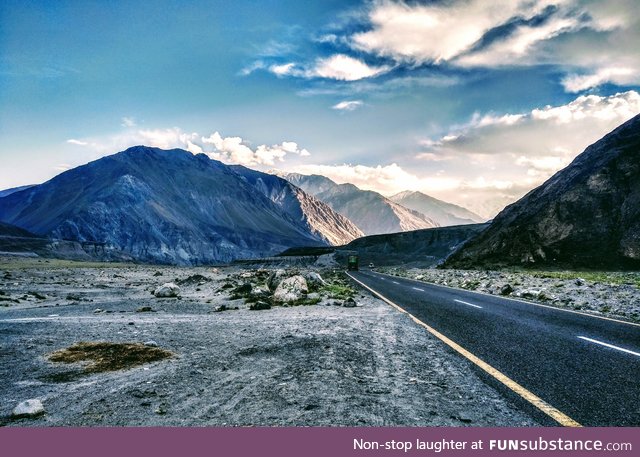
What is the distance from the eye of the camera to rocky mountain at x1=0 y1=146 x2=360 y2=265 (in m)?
130

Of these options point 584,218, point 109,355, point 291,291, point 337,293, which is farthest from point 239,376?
point 584,218

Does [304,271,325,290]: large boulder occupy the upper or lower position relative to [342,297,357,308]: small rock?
lower

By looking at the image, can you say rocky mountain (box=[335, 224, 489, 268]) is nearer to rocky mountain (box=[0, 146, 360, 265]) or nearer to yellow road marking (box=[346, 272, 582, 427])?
rocky mountain (box=[0, 146, 360, 265])

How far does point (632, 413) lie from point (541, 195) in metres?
49.3

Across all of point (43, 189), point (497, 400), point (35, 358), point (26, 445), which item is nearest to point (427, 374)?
point (497, 400)

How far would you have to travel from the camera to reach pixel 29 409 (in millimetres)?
3531

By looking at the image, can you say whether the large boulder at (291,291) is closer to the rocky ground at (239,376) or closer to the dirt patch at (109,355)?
the rocky ground at (239,376)

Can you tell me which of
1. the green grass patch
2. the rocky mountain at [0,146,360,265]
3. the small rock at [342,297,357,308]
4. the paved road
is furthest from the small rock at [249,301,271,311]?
the rocky mountain at [0,146,360,265]

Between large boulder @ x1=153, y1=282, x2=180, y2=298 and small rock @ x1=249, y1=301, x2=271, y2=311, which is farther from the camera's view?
large boulder @ x1=153, y1=282, x2=180, y2=298

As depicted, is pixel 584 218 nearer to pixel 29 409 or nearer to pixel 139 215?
pixel 29 409

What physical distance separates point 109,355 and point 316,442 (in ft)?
14.1

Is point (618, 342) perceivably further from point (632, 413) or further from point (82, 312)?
point (82, 312)

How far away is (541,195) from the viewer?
45969 mm

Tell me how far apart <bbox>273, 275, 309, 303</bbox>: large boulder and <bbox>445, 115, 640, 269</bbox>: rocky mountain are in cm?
3079
